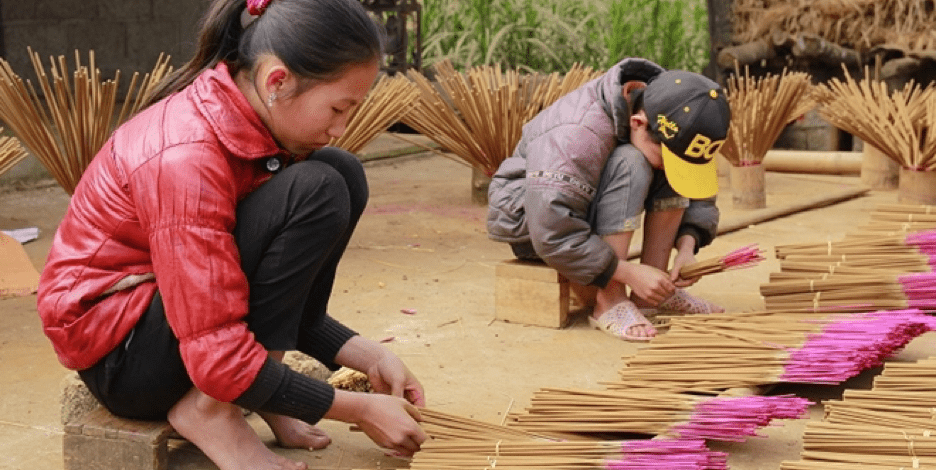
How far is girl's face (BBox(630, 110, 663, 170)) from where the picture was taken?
2.98 m

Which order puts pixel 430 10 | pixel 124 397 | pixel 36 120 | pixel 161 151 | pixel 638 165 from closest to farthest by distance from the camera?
pixel 161 151 < pixel 124 397 < pixel 638 165 < pixel 36 120 < pixel 430 10

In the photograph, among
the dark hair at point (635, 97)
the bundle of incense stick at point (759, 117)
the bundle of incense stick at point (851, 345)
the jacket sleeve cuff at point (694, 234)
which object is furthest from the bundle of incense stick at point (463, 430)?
the bundle of incense stick at point (759, 117)

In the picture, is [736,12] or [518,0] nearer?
[736,12]

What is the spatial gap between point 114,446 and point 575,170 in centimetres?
141

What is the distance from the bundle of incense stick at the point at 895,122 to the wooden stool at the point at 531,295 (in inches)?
A: 91.2

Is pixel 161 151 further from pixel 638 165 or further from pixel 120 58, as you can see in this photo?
pixel 120 58

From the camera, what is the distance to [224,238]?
1830 mm

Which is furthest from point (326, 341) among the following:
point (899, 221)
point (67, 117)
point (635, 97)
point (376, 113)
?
point (376, 113)

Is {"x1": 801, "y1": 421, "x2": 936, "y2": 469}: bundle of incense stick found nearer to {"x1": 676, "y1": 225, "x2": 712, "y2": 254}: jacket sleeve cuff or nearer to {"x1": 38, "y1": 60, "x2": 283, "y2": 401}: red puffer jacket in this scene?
{"x1": 38, "y1": 60, "x2": 283, "y2": 401}: red puffer jacket

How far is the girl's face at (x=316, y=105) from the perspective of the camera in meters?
1.87

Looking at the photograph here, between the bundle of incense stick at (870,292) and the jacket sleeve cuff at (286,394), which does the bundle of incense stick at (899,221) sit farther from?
the jacket sleeve cuff at (286,394)

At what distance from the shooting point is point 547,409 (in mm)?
2168

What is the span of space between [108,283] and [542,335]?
1.40m

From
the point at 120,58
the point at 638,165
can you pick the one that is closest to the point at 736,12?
the point at 120,58
